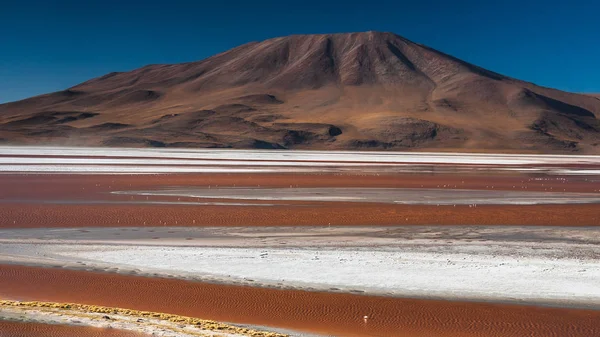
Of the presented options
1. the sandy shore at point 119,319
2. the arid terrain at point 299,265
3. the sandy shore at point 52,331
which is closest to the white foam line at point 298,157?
the arid terrain at point 299,265

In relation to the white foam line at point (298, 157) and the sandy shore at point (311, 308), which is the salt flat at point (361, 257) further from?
the white foam line at point (298, 157)

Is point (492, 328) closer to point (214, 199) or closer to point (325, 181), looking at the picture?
point (214, 199)

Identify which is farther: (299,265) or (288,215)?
(288,215)

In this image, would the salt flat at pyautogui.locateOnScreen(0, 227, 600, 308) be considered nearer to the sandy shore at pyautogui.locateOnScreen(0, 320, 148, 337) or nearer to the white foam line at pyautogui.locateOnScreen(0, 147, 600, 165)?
the sandy shore at pyautogui.locateOnScreen(0, 320, 148, 337)

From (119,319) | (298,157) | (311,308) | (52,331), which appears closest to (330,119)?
(298,157)

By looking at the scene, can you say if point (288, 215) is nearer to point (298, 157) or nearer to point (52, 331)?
point (52, 331)

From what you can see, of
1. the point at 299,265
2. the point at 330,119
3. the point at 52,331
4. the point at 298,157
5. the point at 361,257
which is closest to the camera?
the point at 52,331

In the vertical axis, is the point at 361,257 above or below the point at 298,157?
below
